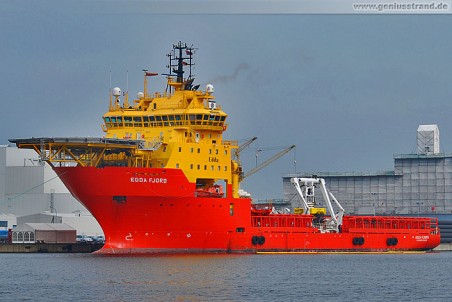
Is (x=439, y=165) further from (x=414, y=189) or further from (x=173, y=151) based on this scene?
(x=173, y=151)

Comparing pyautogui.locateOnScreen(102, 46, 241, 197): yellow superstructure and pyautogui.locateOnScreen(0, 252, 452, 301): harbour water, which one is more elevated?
pyautogui.locateOnScreen(102, 46, 241, 197): yellow superstructure

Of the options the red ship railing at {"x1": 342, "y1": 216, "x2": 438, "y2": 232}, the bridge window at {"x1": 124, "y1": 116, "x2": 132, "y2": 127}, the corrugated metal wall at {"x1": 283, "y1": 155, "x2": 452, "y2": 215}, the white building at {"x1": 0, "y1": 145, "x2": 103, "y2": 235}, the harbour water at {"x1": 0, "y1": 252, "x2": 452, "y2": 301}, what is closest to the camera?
the harbour water at {"x1": 0, "y1": 252, "x2": 452, "y2": 301}

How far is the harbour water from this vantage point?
163 ft

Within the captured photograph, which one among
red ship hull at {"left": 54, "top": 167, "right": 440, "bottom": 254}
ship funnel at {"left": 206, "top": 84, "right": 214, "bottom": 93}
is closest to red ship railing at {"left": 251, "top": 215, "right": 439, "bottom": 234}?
red ship hull at {"left": 54, "top": 167, "right": 440, "bottom": 254}

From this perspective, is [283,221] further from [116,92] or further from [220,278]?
[220,278]

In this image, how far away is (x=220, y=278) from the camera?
56500 mm

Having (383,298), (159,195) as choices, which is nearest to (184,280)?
(383,298)

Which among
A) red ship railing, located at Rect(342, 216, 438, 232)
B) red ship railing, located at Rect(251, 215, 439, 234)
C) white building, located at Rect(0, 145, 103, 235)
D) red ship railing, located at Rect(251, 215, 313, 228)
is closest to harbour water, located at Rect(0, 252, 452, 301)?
red ship railing, located at Rect(251, 215, 313, 228)

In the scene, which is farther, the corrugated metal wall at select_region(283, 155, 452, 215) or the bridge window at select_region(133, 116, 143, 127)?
the corrugated metal wall at select_region(283, 155, 452, 215)

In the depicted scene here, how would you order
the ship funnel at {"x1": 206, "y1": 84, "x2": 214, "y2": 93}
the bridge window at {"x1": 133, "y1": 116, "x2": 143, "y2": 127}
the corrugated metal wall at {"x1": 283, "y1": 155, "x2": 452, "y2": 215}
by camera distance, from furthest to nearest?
the corrugated metal wall at {"x1": 283, "y1": 155, "x2": 452, "y2": 215} < the ship funnel at {"x1": 206, "y1": 84, "x2": 214, "y2": 93} < the bridge window at {"x1": 133, "y1": 116, "x2": 143, "y2": 127}

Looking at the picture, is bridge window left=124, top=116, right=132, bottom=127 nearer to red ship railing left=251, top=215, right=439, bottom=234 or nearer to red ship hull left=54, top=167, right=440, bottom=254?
red ship hull left=54, top=167, right=440, bottom=254

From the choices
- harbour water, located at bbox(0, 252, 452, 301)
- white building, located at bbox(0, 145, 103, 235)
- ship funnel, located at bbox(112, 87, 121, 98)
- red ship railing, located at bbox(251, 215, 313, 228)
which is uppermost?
ship funnel, located at bbox(112, 87, 121, 98)

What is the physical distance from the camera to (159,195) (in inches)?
2773

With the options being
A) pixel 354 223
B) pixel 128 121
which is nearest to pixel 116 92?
pixel 128 121
